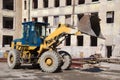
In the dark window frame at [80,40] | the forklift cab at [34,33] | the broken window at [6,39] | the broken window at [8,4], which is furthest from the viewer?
the broken window at [8,4]

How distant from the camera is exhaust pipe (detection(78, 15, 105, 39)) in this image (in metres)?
21.2

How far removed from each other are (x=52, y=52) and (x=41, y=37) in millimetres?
2088

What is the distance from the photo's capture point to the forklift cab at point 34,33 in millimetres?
23591

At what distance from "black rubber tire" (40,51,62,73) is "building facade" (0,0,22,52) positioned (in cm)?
3529

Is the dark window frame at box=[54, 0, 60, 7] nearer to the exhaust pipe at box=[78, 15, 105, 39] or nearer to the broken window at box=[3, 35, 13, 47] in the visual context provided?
the broken window at box=[3, 35, 13, 47]

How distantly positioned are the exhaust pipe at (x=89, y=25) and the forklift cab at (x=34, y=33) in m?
3.62

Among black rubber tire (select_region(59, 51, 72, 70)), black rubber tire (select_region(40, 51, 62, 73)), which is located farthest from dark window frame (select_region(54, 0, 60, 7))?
black rubber tire (select_region(40, 51, 62, 73))

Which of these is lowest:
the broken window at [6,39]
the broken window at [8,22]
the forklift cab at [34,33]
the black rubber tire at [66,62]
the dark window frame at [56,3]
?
the black rubber tire at [66,62]

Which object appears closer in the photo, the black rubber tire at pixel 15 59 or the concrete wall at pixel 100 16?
the black rubber tire at pixel 15 59

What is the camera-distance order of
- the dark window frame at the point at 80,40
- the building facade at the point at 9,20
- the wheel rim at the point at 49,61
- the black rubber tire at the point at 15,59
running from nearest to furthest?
the wheel rim at the point at 49,61 → the black rubber tire at the point at 15,59 → the dark window frame at the point at 80,40 → the building facade at the point at 9,20

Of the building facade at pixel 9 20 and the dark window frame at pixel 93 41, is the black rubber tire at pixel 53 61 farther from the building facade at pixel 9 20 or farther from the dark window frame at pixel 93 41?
the building facade at pixel 9 20

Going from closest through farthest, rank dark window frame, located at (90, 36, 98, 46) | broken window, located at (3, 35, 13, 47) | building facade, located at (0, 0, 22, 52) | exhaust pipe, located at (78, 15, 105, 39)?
exhaust pipe, located at (78, 15, 105, 39) < dark window frame, located at (90, 36, 98, 46) < building facade, located at (0, 0, 22, 52) < broken window, located at (3, 35, 13, 47)

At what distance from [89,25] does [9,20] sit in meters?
40.0

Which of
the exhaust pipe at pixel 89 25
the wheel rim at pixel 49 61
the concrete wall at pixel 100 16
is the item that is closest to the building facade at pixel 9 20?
the concrete wall at pixel 100 16
